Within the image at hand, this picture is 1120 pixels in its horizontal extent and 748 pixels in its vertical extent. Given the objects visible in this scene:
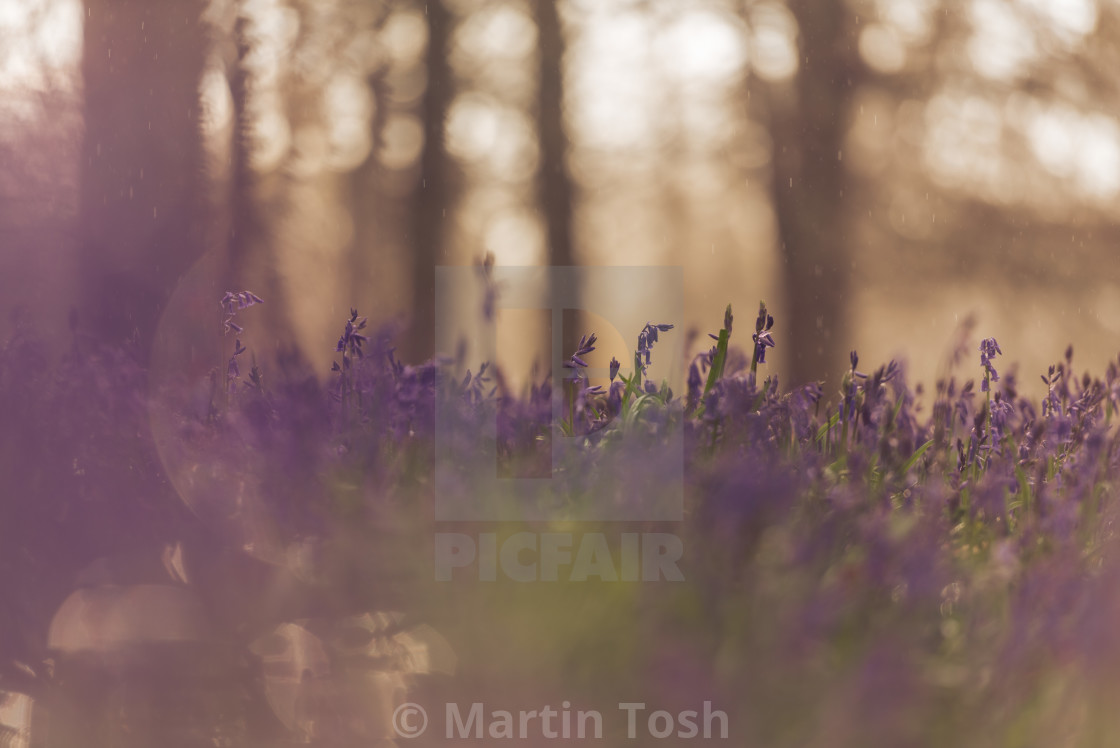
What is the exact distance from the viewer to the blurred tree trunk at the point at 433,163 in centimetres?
617

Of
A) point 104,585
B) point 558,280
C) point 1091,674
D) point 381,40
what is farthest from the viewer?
point 381,40

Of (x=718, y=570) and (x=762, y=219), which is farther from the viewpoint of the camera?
(x=762, y=219)

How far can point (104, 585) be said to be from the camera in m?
1.49

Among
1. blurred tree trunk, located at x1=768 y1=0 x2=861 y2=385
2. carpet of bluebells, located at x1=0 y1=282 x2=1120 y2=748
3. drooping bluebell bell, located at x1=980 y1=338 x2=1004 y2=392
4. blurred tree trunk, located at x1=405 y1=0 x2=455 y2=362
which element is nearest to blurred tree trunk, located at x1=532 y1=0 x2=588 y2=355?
blurred tree trunk, located at x1=405 y1=0 x2=455 y2=362

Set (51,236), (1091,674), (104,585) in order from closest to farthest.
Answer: (1091,674), (104,585), (51,236)

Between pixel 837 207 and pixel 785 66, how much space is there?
3.58 ft

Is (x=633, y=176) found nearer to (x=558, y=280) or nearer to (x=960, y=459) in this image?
(x=558, y=280)

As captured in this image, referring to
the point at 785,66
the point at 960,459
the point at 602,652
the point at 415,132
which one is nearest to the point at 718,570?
the point at 602,652

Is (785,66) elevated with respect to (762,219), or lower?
elevated

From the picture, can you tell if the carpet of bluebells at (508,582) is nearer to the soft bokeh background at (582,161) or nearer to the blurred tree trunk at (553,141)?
the soft bokeh background at (582,161)

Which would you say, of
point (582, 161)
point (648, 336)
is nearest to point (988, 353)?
point (648, 336)

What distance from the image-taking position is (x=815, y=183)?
261 inches

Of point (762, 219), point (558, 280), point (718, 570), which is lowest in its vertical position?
point (718, 570)

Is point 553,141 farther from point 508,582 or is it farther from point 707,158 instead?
point 508,582
